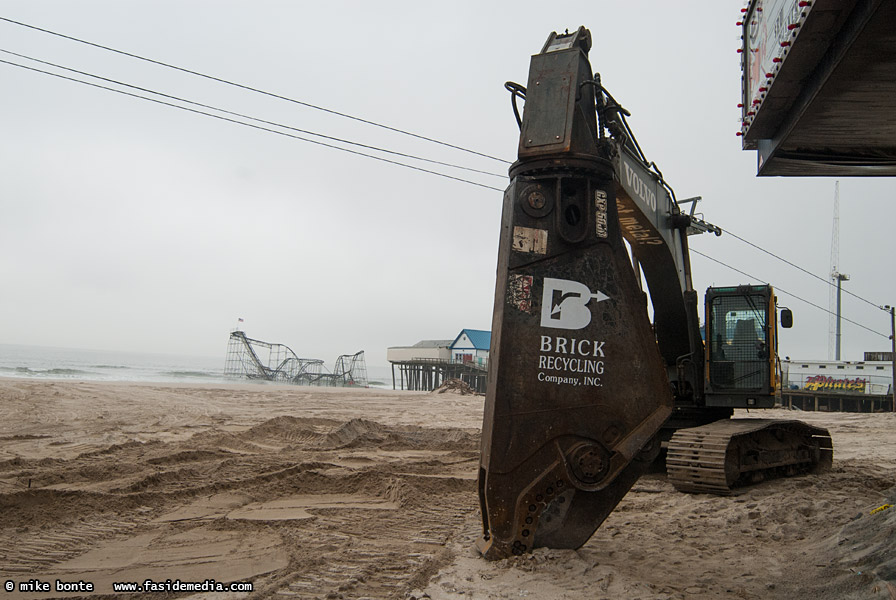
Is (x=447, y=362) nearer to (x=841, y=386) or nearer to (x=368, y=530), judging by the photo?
(x=841, y=386)

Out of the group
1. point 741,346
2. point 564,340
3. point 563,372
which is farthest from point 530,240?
point 741,346

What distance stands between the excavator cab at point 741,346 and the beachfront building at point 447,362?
45.1 meters

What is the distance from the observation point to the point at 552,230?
4027 millimetres

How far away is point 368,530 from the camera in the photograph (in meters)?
5.20

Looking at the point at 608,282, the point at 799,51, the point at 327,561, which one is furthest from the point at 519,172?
the point at 327,561

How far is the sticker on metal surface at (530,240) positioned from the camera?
4.00 metres

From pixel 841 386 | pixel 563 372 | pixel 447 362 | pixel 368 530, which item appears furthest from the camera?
pixel 447 362

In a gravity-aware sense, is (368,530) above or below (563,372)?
below

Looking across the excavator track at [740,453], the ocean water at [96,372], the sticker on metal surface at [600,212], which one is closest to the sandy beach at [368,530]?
the excavator track at [740,453]

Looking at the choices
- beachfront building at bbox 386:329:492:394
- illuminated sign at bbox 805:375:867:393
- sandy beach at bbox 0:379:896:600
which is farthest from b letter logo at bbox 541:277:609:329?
beachfront building at bbox 386:329:492:394

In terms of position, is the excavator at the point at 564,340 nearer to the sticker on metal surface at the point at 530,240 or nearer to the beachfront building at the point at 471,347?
the sticker on metal surface at the point at 530,240

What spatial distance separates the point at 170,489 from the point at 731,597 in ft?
18.4

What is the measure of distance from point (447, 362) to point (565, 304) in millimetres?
52453

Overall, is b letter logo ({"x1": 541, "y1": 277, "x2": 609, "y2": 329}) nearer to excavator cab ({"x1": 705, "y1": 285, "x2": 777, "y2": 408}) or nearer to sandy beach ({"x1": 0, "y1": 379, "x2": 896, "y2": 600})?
sandy beach ({"x1": 0, "y1": 379, "x2": 896, "y2": 600})
